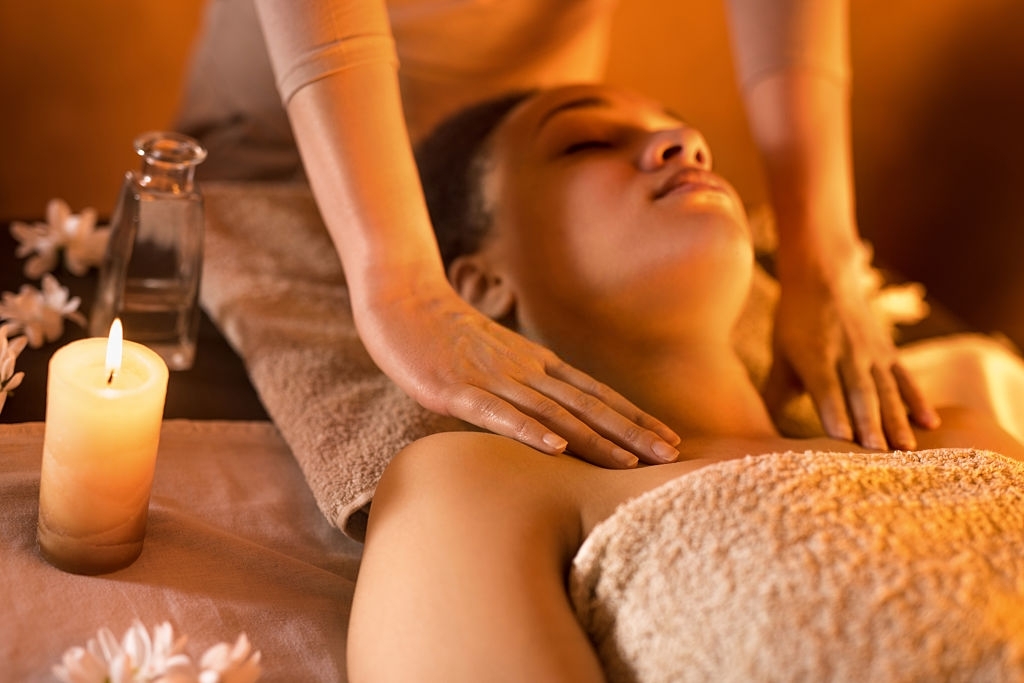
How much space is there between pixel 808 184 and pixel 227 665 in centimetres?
107

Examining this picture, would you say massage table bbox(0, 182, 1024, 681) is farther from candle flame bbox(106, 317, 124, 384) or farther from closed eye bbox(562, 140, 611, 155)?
closed eye bbox(562, 140, 611, 155)

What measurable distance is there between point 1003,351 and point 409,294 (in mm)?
1048

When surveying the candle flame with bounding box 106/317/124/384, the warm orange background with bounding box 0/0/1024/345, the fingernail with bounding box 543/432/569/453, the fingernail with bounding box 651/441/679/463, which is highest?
the candle flame with bounding box 106/317/124/384

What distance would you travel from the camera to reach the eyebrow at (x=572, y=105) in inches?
53.5

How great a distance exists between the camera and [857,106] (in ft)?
8.77

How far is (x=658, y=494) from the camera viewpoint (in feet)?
2.92

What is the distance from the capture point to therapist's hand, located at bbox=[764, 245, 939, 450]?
1.30 meters

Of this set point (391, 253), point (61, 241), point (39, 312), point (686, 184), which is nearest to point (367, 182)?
point (391, 253)

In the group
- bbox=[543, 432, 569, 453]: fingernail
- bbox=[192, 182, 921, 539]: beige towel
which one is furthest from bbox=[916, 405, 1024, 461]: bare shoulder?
bbox=[543, 432, 569, 453]: fingernail

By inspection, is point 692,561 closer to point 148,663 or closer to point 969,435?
point 148,663

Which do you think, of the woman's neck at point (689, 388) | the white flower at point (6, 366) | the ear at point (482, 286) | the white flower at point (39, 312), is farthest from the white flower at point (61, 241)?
the woman's neck at point (689, 388)

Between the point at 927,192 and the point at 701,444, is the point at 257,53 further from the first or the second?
the point at 927,192

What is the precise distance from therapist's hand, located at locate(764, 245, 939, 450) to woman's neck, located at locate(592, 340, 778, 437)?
0.40 ft

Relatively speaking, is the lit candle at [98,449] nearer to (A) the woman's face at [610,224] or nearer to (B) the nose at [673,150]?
(A) the woman's face at [610,224]
